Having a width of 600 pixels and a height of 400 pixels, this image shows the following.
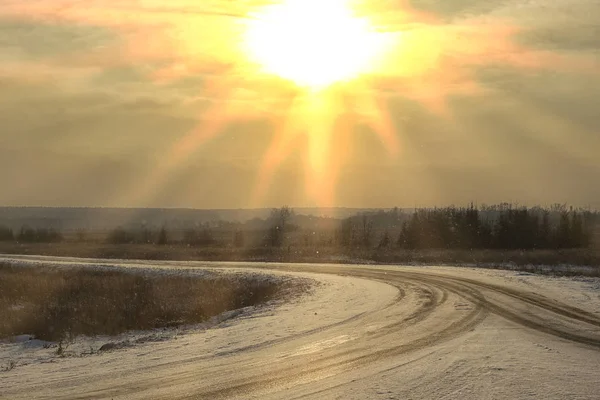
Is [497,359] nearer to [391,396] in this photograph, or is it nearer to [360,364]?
[360,364]

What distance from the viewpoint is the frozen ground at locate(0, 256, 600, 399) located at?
1152 centimetres

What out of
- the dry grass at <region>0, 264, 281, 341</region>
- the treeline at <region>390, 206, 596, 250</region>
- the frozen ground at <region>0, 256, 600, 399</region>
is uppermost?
the treeline at <region>390, 206, 596, 250</region>

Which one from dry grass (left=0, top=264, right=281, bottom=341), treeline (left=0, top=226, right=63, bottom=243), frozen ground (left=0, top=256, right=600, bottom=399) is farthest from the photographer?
treeline (left=0, top=226, right=63, bottom=243)

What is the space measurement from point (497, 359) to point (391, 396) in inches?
148

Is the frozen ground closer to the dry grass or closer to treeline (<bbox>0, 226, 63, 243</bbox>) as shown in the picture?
the dry grass

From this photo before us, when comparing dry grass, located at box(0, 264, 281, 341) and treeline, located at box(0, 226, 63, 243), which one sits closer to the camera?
dry grass, located at box(0, 264, 281, 341)

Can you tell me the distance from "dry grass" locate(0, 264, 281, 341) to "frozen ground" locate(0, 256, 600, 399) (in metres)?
3.34

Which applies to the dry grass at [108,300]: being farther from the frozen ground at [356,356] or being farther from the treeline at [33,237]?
the treeline at [33,237]

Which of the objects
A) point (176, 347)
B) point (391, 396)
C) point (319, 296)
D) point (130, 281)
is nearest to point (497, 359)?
point (391, 396)

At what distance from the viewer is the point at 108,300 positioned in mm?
32750

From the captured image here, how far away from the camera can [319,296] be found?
26906 mm

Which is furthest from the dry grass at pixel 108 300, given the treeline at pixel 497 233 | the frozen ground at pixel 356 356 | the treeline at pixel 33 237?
the treeline at pixel 33 237

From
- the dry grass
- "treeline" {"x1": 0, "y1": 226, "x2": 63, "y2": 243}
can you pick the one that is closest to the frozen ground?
the dry grass

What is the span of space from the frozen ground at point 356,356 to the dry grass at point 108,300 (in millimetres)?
3341
